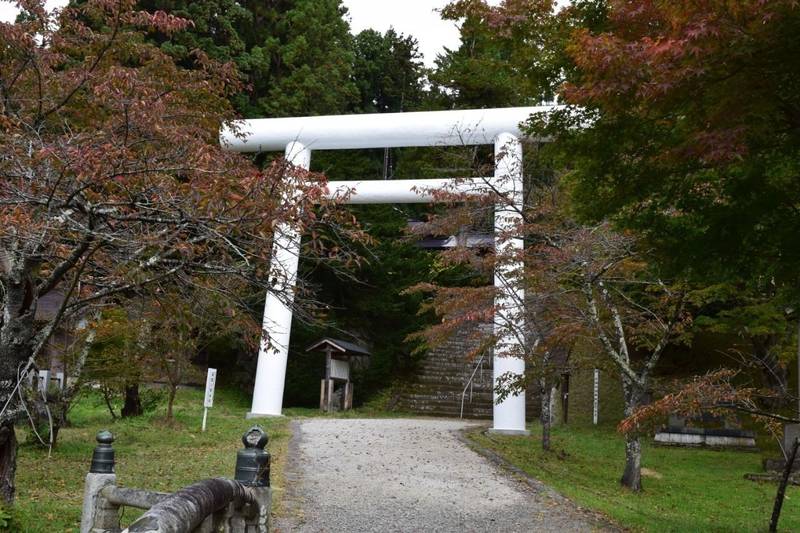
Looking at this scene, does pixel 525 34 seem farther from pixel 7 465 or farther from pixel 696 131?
pixel 7 465

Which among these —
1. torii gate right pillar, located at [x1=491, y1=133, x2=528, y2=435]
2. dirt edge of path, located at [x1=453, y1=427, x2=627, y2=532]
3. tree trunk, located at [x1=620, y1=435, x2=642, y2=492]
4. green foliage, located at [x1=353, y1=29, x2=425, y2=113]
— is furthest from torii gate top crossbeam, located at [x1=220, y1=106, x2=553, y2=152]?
green foliage, located at [x1=353, y1=29, x2=425, y2=113]

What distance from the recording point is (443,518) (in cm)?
679

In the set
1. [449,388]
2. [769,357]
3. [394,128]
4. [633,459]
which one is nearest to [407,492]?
[633,459]

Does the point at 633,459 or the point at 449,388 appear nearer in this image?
the point at 633,459

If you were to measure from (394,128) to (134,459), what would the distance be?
908 centimetres

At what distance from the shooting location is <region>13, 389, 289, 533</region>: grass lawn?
20.6ft

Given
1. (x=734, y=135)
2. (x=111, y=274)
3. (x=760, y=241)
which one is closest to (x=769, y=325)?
(x=760, y=241)

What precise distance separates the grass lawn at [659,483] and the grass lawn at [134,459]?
3.53 m

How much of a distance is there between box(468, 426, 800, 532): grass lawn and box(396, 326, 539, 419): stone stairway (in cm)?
470

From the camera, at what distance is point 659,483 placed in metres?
10.2

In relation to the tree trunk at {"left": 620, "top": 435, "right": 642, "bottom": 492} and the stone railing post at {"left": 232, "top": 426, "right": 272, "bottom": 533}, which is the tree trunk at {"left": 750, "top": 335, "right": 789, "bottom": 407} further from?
the stone railing post at {"left": 232, "top": 426, "right": 272, "bottom": 533}

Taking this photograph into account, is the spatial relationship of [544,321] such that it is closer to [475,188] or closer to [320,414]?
[475,188]

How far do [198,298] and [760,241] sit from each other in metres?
4.39

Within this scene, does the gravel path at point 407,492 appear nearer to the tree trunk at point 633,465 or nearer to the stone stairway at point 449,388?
the tree trunk at point 633,465
